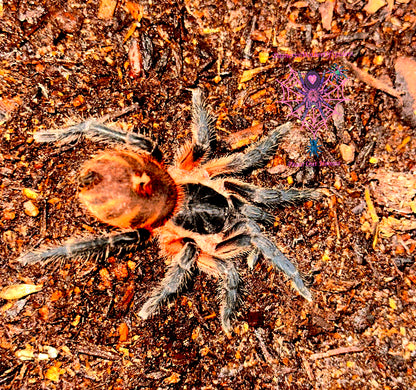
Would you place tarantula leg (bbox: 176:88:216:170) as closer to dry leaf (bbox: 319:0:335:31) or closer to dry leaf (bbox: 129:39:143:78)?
dry leaf (bbox: 129:39:143:78)

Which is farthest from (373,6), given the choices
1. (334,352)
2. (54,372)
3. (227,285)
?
(54,372)

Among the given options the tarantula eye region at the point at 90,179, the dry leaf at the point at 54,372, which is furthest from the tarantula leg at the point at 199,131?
the dry leaf at the point at 54,372

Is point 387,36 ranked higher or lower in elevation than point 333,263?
higher

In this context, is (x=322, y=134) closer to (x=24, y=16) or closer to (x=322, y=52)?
(x=322, y=52)

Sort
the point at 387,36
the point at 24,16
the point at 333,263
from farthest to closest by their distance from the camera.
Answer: the point at 333,263 → the point at 387,36 → the point at 24,16

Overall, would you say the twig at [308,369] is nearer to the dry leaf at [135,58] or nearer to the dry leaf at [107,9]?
the dry leaf at [135,58]

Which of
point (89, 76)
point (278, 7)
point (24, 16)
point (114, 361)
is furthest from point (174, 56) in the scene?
point (114, 361)

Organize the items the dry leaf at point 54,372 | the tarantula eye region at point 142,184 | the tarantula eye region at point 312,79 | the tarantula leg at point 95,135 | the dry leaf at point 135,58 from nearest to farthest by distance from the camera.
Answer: the tarantula eye region at point 142,184
the tarantula leg at point 95,135
the dry leaf at point 54,372
the dry leaf at point 135,58
the tarantula eye region at point 312,79
